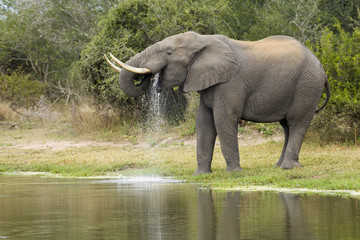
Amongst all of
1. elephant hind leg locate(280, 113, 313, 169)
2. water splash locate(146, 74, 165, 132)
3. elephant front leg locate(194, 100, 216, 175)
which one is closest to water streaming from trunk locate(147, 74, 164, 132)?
water splash locate(146, 74, 165, 132)

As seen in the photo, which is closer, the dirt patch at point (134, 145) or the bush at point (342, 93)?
the bush at point (342, 93)

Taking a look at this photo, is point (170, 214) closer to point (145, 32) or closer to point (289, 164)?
point (289, 164)

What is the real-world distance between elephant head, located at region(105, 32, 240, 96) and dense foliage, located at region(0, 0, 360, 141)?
4770mm

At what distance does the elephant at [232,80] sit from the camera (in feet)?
43.0

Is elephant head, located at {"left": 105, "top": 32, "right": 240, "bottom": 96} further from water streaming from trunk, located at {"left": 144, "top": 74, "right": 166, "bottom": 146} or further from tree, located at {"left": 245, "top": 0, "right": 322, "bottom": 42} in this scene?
tree, located at {"left": 245, "top": 0, "right": 322, "bottom": 42}

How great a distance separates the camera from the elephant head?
13.0m

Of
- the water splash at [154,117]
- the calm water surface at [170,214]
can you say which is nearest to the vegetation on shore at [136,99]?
the water splash at [154,117]

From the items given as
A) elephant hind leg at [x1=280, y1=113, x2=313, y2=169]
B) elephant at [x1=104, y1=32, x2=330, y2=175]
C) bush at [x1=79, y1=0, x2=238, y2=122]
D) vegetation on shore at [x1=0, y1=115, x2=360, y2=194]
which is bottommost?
vegetation on shore at [x1=0, y1=115, x2=360, y2=194]

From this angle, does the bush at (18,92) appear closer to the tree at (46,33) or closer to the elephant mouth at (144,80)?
the tree at (46,33)

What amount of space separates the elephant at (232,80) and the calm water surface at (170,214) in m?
2.09

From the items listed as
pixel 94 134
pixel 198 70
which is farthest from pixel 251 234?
pixel 94 134

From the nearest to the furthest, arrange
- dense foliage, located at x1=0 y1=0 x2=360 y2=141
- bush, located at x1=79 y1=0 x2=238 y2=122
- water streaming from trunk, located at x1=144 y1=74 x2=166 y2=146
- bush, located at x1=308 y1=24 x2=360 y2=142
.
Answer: bush, located at x1=308 y1=24 x2=360 y2=142
dense foliage, located at x1=0 y1=0 x2=360 y2=141
water streaming from trunk, located at x1=144 y1=74 x2=166 y2=146
bush, located at x1=79 y1=0 x2=238 y2=122

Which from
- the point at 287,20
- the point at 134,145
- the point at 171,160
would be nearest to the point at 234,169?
the point at 171,160

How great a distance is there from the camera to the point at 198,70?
13.2 m
